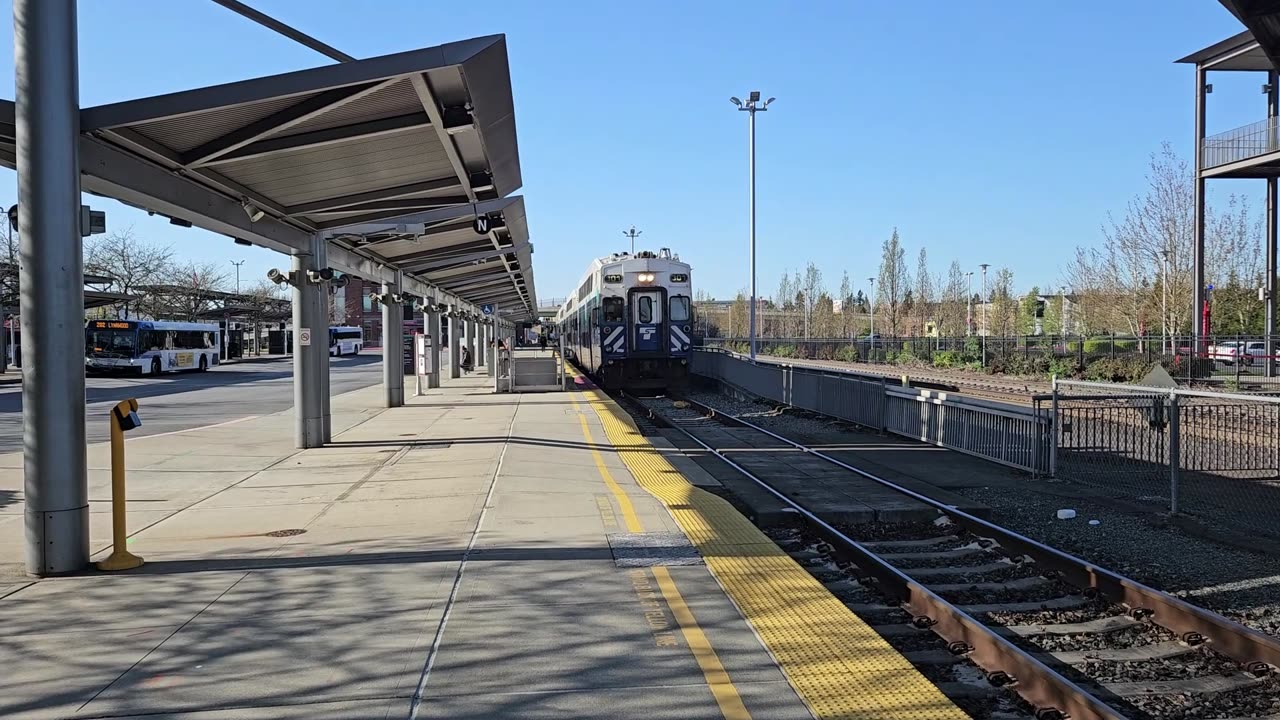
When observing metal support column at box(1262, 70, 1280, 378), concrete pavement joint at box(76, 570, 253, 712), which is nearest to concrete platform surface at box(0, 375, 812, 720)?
concrete pavement joint at box(76, 570, 253, 712)

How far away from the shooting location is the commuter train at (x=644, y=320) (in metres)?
27.8

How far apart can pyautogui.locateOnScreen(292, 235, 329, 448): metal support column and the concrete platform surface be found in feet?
13.0

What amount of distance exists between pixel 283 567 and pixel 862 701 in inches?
178

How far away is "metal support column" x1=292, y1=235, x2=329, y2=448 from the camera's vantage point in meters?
15.3

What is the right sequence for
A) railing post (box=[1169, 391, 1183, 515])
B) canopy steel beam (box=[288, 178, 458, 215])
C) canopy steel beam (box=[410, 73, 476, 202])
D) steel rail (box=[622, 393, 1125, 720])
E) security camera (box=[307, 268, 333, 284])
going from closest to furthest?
1. steel rail (box=[622, 393, 1125, 720])
2. canopy steel beam (box=[410, 73, 476, 202])
3. railing post (box=[1169, 391, 1183, 515])
4. canopy steel beam (box=[288, 178, 458, 215])
5. security camera (box=[307, 268, 333, 284])

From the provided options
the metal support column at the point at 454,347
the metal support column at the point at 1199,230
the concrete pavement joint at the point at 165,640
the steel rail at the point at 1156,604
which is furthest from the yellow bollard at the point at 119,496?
the metal support column at the point at 454,347

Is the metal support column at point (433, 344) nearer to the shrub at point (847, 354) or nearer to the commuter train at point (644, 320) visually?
the commuter train at point (644, 320)

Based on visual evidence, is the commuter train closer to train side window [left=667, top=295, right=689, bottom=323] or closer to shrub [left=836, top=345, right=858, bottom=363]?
train side window [left=667, top=295, right=689, bottom=323]

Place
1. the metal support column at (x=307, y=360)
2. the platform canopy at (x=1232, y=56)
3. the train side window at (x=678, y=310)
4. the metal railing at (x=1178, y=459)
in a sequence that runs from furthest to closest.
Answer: the platform canopy at (x=1232, y=56), the train side window at (x=678, y=310), the metal support column at (x=307, y=360), the metal railing at (x=1178, y=459)

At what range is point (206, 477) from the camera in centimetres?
1224

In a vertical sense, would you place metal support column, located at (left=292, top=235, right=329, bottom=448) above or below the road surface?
above

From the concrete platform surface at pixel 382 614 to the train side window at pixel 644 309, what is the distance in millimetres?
16520

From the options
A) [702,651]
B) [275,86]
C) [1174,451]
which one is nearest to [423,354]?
[275,86]

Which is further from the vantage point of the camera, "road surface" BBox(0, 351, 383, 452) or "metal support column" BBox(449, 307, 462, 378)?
"metal support column" BBox(449, 307, 462, 378)
